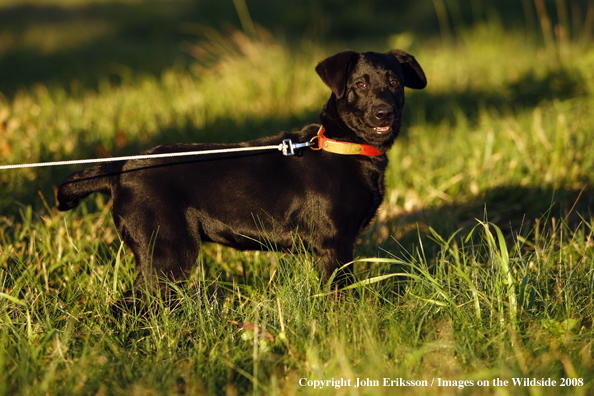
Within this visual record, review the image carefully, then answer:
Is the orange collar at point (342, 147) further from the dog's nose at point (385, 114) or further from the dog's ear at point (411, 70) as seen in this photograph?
the dog's ear at point (411, 70)

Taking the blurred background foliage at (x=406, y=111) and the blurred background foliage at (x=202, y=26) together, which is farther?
the blurred background foliage at (x=202, y=26)

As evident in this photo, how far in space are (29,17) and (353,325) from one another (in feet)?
59.7

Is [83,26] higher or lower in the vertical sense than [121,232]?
higher

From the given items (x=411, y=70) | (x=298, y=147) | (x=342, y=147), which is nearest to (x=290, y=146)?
(x=298, y=147)

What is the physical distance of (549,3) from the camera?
1223cm

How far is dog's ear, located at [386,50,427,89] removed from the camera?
9.40 ft

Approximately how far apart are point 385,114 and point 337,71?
362 millimetres

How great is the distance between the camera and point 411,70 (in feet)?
9.47

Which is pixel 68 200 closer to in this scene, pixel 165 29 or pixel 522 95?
pixel 522 95

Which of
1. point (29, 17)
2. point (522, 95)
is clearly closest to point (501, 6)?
point (522, 95)

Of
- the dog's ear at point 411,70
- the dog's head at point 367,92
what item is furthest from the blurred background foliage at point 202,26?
the dog's head at point 367,92

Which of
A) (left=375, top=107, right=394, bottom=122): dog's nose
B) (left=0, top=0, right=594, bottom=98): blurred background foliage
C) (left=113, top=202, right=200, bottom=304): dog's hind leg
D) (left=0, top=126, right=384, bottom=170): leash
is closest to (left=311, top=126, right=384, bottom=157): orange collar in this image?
(left=0, top=126, right=384, bottom=170): leash

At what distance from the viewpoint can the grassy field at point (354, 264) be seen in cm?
195

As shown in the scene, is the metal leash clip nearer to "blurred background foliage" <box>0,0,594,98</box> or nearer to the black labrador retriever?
the black labrador retriever
